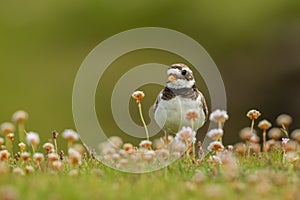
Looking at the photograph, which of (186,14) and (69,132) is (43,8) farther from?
(69,132)

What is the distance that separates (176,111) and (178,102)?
4.2 inches

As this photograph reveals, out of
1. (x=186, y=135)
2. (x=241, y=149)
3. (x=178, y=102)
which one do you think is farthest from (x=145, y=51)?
(x=186, y=135)

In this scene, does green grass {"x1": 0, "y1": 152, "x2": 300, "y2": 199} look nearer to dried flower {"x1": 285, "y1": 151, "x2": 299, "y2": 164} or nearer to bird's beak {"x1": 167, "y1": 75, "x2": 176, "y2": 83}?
dried flower {"x1": 285, "y1": 151, "x2": 299, "y2": 164}

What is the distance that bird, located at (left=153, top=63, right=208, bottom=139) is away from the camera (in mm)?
7887

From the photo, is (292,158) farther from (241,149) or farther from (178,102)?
(178,102)

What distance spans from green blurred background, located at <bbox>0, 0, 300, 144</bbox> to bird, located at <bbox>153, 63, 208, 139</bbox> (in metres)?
9.81

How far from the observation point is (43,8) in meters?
25.5

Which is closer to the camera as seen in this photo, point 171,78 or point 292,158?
point 292,158

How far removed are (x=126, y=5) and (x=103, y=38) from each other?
233 cm

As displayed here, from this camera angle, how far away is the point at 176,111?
788 cm

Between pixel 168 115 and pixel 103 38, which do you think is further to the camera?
pixel 103 38

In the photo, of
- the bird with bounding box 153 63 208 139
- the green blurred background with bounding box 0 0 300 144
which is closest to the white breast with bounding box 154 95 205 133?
the bird with bounding box 153 63 208 139

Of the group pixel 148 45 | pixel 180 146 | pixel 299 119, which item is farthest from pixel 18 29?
pixel 180 146

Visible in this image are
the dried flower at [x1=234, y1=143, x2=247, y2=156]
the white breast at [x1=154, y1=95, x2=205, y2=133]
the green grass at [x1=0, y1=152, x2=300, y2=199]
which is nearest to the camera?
the green grass at [x1=0, y1=152, x2=300, y2=199]
